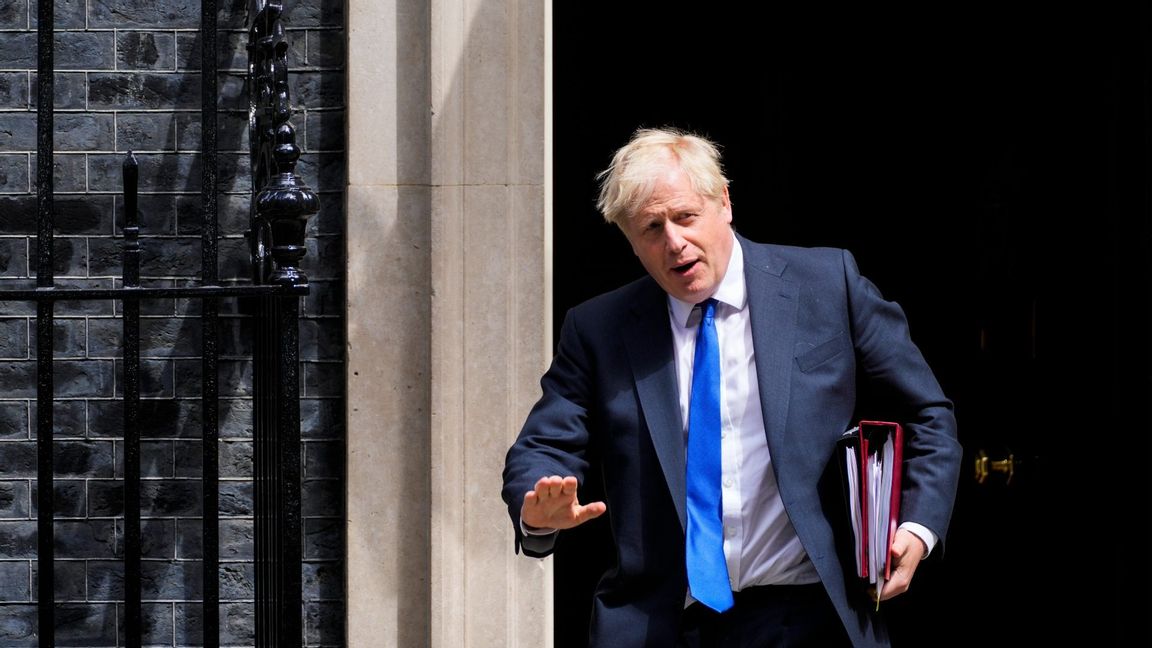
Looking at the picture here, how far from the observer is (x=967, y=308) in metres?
5.59

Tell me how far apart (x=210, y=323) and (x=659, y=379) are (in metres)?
1.18

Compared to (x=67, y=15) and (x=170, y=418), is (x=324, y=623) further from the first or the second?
(x=67, y=15)

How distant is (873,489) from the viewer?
2.98m

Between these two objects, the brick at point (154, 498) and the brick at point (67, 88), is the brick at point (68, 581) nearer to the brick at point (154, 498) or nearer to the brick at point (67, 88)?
the brick at point (154, 498)

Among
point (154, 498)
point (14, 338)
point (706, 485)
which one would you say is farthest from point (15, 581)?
point (706, 485)

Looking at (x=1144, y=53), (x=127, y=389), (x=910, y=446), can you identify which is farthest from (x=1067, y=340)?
(x=127, y=389)

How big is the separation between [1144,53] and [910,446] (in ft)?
8.41

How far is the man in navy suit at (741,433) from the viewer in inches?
122

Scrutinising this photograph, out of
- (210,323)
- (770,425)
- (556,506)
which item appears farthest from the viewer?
(210,323)

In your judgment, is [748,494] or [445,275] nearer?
[748,494]

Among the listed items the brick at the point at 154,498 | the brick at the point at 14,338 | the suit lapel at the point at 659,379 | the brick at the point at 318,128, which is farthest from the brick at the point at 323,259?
the suit lapel at the point at 659,379

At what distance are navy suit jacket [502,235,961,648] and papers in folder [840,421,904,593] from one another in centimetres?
8

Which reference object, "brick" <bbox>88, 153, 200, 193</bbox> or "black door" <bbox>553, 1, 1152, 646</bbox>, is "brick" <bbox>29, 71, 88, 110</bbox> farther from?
"black door" <bbox>553, 1, 1152, 646</bbox>

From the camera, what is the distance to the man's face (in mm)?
3143
